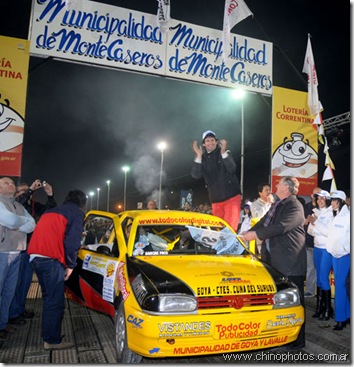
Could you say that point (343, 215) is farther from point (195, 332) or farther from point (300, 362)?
point (195, 332)

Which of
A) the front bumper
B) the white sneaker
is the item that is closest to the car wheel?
the front bumper

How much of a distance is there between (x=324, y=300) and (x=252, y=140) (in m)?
29.5

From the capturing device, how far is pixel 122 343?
3537mm

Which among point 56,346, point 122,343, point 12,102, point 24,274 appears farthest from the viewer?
point 12,102

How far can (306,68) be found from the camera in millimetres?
9320

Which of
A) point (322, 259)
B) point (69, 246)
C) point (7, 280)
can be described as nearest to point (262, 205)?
point (322, 259)

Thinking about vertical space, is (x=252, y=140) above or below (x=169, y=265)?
above

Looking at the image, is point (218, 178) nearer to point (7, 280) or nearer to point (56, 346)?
point (7, 280)

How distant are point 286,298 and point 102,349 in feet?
7.00

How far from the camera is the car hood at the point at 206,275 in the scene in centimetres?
335

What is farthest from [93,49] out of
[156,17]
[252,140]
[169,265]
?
[252,140]

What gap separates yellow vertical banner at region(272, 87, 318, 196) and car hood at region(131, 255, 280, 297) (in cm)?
512

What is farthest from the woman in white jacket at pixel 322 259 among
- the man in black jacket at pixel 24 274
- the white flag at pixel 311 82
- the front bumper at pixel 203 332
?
the man in black jacket at pixel 24 274

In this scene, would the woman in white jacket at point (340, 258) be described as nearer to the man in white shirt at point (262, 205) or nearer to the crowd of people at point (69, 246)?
the crowd of people at point (69, 246)
